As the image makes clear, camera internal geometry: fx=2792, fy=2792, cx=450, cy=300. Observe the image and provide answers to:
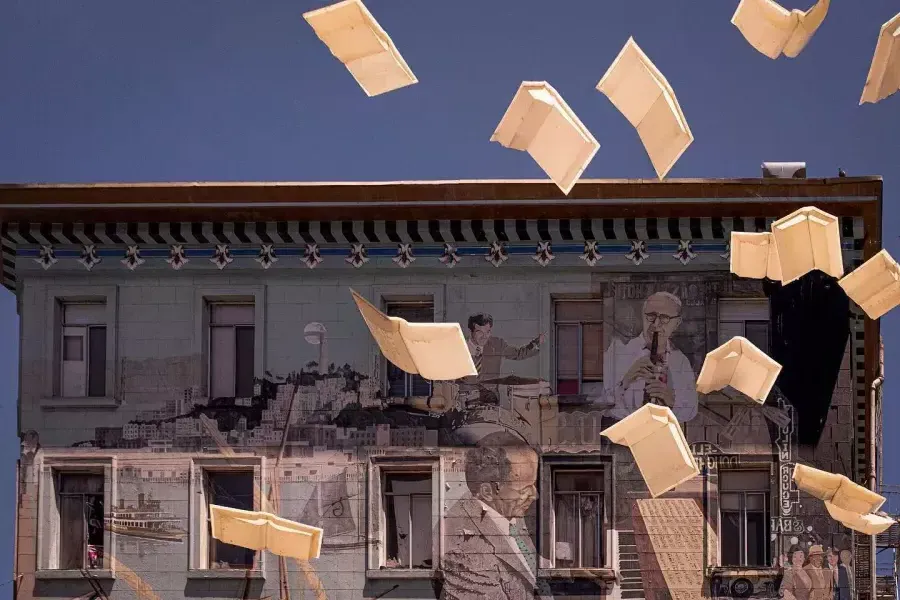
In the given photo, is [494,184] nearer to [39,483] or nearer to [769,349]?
[769,349]

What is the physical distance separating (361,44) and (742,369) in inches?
322

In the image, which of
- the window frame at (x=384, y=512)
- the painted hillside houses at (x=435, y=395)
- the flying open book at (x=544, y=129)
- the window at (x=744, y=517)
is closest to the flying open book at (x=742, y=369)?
the painted hillside houses at (x=435, y=395)

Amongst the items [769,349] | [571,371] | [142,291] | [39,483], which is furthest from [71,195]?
[769,349]

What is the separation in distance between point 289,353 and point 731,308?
6.49 metres

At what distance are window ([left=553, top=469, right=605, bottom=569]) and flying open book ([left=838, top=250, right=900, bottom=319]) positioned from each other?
4682 mm

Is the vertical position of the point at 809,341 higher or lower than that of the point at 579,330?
lower

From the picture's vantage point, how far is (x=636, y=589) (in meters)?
40.0

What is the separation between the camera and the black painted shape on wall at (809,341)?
4041cm

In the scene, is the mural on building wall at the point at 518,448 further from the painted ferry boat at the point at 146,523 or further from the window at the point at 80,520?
the window at the point at 80,520

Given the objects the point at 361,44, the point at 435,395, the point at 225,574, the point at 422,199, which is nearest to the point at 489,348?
the point at 435,395

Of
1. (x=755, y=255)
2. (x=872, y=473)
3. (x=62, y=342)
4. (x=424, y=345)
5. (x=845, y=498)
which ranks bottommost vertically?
(x=845, y=498)

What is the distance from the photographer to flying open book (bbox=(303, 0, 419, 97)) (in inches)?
1348

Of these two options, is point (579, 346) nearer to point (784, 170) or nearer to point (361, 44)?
point (784, 170)

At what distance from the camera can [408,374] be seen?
4072cm
